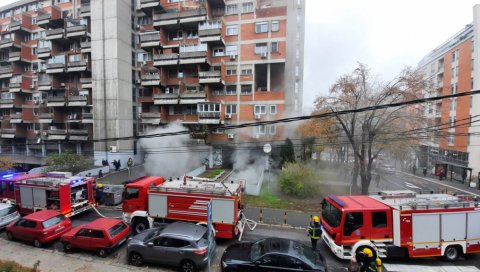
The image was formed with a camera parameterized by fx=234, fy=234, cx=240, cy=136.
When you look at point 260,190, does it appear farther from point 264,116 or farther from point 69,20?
point 69,20

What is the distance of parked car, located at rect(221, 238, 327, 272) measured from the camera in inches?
283

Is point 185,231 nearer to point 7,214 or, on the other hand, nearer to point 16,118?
point 7,214

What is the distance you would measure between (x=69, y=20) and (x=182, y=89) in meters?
17.9

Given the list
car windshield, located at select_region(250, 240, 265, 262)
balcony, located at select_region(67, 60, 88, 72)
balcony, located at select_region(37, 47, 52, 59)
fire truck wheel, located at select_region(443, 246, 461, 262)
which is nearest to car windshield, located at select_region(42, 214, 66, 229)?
car windshield, located at select_region(250, 240, 265, 262)

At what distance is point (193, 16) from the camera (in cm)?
2591

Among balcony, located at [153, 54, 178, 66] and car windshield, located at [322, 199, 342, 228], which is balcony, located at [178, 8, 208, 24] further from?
car windshield, located at [322, 199, 342, 228]

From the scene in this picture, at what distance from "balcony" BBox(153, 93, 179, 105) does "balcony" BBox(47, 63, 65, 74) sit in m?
13.9

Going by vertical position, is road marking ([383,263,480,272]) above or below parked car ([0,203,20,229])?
below

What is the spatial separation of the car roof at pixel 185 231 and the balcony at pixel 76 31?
1222 inches

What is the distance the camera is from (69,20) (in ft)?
98.0

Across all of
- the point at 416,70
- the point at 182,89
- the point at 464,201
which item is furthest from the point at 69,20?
the point at 464,201

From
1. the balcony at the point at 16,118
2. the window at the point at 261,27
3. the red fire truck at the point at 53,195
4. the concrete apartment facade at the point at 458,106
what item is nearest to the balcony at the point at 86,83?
the balcony at the point at 16,118

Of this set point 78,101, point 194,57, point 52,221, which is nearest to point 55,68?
point 78,101

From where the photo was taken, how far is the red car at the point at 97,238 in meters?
9.07
